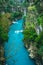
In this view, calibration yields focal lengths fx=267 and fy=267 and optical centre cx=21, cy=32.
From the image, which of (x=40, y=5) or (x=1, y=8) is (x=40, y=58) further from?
(x=1, y=8)

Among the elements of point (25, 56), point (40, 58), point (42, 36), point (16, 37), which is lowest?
point (16, 37)

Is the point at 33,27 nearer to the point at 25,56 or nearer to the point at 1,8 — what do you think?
the point at 25,56

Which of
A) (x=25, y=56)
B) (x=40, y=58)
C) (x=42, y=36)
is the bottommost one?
(x=25, y=56)

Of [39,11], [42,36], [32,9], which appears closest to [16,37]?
[32,9]

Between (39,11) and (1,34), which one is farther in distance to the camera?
(39,11)

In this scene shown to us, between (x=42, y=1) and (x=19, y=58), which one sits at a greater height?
(x=42, y=1)

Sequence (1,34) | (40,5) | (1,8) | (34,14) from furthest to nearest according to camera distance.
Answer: (1,8) → (34,14) → (40,5) → (1,34)

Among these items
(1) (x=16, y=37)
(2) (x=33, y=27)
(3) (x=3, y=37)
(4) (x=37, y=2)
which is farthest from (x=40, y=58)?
(1) (x=16, y=37)

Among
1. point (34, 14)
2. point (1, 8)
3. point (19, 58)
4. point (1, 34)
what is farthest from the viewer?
point (1, 8)

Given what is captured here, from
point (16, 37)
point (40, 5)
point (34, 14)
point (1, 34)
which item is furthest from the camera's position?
point (16, 37)
